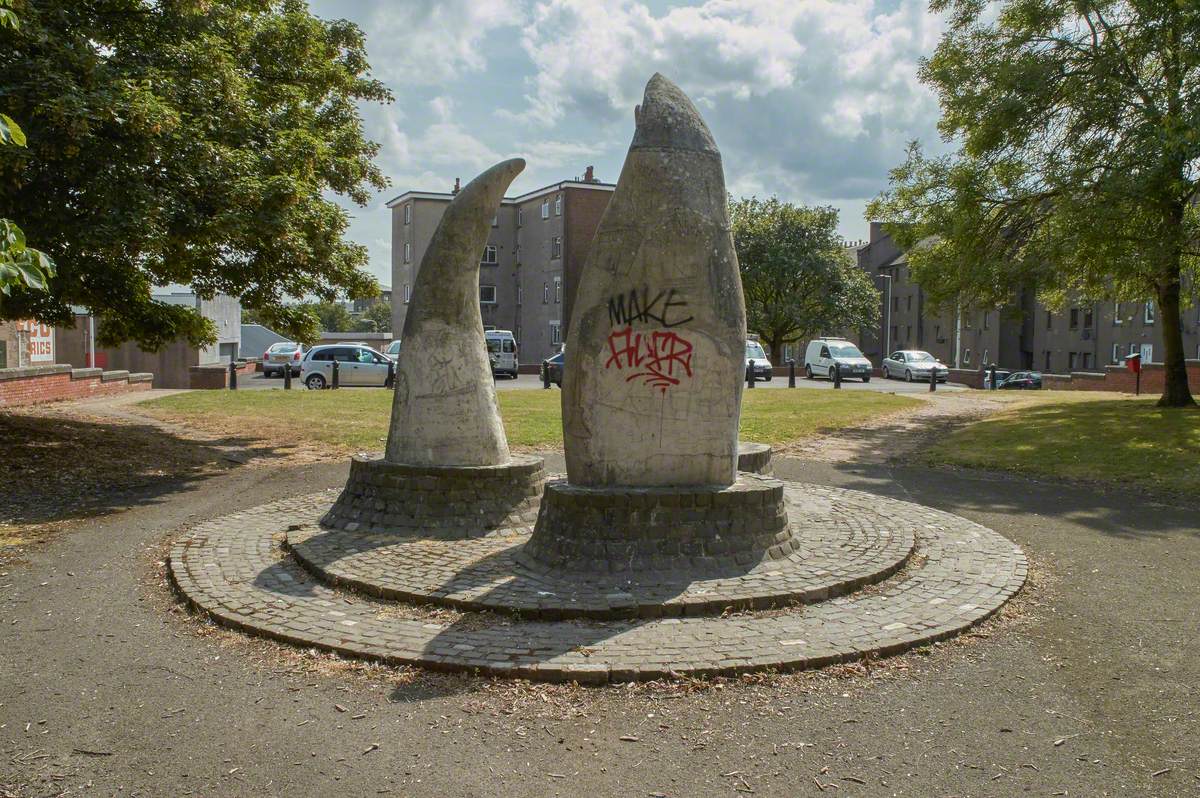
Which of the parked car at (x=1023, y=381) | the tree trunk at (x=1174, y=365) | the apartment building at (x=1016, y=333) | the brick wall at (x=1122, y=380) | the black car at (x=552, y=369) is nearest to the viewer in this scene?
the tree trunk at (x=1174, y=365)

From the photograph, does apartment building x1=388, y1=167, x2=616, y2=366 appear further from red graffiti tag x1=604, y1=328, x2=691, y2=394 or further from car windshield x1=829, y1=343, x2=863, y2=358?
red graffiti tag x1=604, y1=328, x2=691, y2=394

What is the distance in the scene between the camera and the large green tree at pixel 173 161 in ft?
32.4

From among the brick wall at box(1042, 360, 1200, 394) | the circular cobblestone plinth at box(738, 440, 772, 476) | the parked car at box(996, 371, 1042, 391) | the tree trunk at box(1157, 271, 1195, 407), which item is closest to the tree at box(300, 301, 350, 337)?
the parked car at box(996, 371, 1042, 391)

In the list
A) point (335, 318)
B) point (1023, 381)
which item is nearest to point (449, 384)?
point (1023, 381)

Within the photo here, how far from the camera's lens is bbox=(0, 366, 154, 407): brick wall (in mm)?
19458

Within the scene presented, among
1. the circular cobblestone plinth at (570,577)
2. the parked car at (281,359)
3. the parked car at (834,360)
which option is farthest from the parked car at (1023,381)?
the circular cobblestone plinth at (570,577)

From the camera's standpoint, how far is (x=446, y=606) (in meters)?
6.12

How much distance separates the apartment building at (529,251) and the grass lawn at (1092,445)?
114ft

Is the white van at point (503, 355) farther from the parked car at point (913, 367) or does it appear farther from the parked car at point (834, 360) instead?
the parked car at point (913, 367)

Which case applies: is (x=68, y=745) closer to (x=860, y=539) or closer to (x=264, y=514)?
(x=264, y=514)

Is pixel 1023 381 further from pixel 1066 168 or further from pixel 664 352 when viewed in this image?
pixel 664 352

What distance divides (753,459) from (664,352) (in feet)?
11.7

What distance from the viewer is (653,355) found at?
698 centimetres

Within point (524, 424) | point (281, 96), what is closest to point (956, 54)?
point (524, 424)
